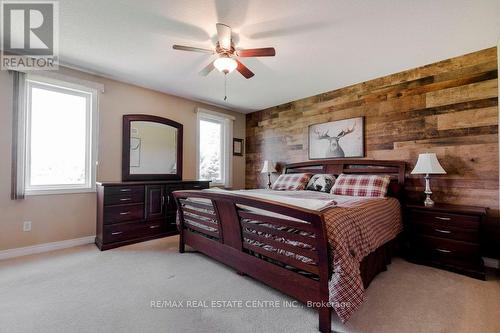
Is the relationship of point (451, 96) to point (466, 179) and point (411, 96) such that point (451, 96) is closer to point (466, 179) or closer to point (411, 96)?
point (411, 96)

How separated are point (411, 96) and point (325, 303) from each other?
311 cm

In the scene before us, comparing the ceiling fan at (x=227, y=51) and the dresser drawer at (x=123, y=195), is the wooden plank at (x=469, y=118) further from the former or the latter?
the dresser drawer at (x=123, y=195)

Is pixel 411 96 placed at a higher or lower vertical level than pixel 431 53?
lower

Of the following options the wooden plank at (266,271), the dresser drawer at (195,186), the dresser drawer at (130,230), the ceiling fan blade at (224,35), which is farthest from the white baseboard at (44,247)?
the ceiling fan blade at (224,35)

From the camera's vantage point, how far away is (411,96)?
10.7 ft

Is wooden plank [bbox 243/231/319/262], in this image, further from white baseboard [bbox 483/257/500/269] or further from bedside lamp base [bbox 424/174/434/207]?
white baseboard [bbox 483/257/500/269]

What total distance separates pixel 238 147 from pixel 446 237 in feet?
13.3

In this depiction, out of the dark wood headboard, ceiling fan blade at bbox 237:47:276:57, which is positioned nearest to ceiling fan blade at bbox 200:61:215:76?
ceiling fan blade at bbox 237:47:276:57

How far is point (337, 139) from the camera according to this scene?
4012 mm

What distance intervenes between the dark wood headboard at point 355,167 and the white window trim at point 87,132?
3.35 m

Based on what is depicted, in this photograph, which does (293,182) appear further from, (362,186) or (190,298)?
(190,298)

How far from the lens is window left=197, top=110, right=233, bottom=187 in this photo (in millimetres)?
4887

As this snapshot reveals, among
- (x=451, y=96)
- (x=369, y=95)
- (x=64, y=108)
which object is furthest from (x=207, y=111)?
(x=451, y=96)

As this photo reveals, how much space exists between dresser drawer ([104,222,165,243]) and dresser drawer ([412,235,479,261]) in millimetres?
3564
